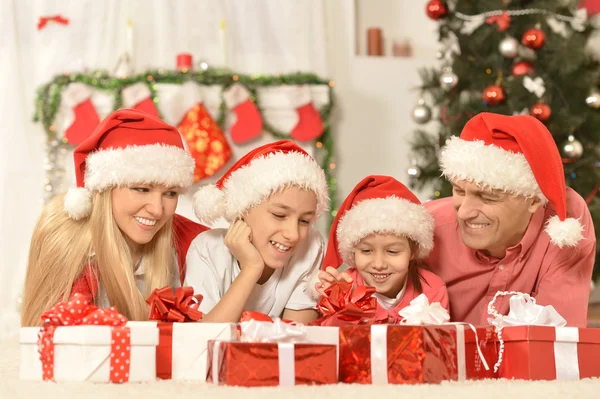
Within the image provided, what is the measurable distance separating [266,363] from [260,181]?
2.91 feet

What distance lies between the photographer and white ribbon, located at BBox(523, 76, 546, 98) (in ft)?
13.6

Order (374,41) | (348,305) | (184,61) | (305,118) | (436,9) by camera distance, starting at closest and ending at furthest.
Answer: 1. (348,305)
2. (436,9)
3. (184,61)
4. (305,118)
5. (374,41)

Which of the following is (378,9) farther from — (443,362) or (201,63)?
(443,362)

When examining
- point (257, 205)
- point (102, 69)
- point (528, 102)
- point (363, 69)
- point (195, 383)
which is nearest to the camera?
point (195, 383)

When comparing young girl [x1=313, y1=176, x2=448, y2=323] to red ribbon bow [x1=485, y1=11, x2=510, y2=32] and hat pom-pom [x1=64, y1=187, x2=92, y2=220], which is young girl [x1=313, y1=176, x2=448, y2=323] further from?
red ribbon bow [x1=485, y1=11, x2=510, y2=32]

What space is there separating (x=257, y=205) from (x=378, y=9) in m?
3.63

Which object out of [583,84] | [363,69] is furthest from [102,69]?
[583,84]

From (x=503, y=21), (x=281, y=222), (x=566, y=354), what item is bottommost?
(x=566, y=354)

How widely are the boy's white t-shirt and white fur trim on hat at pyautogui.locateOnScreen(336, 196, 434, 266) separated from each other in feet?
0.53

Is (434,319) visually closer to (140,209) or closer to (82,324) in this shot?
(82,324)

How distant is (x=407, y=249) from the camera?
8.47ft

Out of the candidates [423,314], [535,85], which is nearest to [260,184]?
[423,314]

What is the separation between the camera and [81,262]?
2.50m

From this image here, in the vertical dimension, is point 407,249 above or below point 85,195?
below
